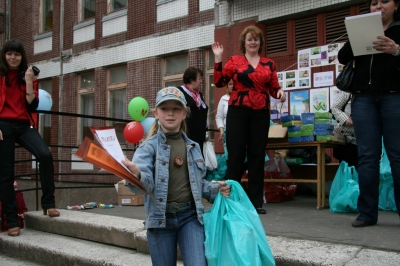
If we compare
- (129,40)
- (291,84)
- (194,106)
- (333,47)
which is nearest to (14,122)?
Result: (194,106)

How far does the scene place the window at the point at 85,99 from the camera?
42.0 feet

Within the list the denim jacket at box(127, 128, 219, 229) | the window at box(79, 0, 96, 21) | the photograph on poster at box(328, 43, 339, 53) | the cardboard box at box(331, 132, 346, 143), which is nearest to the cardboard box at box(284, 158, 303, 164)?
the cardboard box at box(331, 132, 346, 143)

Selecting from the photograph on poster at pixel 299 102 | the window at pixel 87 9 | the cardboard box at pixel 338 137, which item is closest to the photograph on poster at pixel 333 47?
the photograph on poster at pixel 299 102

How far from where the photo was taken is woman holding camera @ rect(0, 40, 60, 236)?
14.2ft

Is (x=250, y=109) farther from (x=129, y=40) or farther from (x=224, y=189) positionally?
(x=129, y=40)

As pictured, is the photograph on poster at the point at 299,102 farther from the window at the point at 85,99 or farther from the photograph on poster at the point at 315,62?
the window at the point at 85,99

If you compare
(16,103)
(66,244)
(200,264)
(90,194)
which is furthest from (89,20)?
(200,264)

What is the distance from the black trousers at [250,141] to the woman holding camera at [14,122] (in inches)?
75.8

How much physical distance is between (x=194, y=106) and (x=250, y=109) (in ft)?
4.23

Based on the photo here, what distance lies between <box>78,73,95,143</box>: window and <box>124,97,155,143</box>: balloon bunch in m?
5.34

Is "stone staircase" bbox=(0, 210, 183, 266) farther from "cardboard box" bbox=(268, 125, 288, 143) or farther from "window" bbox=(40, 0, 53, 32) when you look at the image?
"window" bbox=(40, 0, 53, 32)

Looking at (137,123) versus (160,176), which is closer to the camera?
(160,176)

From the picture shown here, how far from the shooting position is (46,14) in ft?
47.6

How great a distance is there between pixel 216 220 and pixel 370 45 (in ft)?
6.47
